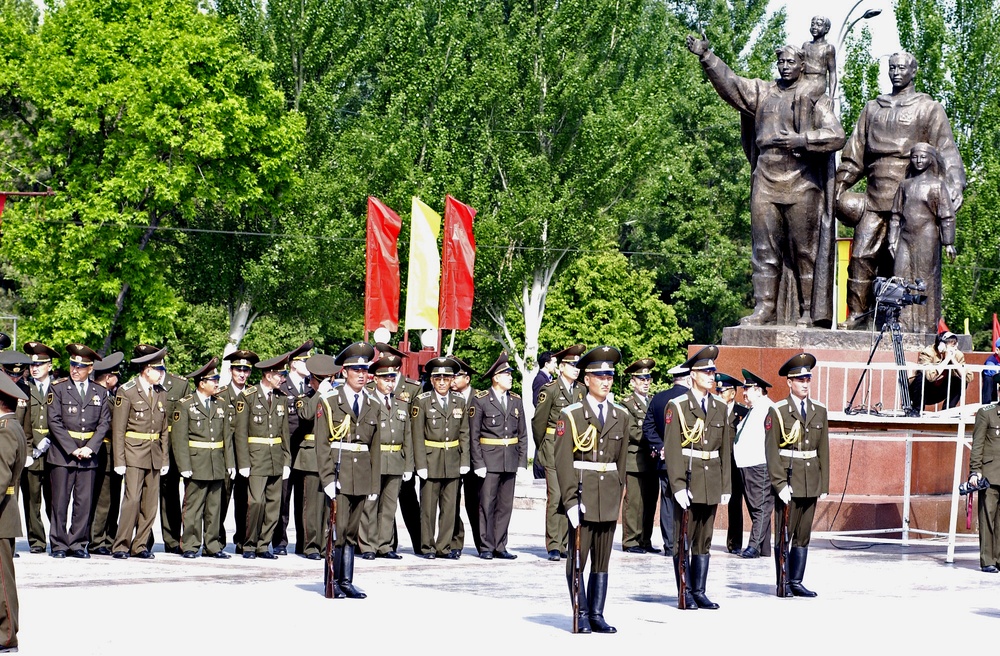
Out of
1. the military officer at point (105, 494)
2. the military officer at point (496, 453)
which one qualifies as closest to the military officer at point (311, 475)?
the military officer at point (496, 453)

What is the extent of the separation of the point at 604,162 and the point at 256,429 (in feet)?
86.3

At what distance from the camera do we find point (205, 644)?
10227 mm

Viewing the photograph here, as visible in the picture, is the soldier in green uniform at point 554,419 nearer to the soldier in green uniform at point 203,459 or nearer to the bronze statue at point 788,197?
the soldier in green uniform at point 203,459

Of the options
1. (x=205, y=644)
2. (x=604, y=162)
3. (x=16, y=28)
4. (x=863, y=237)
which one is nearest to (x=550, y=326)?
(x=604, y=162)

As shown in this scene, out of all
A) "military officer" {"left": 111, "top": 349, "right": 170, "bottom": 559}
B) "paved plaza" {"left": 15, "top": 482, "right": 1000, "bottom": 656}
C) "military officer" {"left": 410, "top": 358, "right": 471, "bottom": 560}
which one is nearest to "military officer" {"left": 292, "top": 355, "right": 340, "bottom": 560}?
"paved plaza" {"left": 15, "top": 482, "right": 1000, "bottom": 656}

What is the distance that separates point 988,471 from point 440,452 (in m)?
5.28

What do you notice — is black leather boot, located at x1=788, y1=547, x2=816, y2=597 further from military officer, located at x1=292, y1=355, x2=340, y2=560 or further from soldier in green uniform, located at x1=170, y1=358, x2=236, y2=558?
soldier in green uniform, located at x1=170, y1=358, x2=236, y2=558

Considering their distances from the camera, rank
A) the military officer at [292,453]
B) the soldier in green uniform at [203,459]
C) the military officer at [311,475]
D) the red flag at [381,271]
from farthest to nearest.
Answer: the red flag at [381,271]
the military officer at [292,453]
the soldier in green uniform at [203,459]
the military officer at [311,475]

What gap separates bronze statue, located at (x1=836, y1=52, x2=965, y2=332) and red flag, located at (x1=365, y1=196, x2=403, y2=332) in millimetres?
5885

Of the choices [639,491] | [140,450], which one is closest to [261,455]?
[140,450]

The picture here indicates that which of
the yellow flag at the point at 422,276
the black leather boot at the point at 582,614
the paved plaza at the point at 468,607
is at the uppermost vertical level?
the yellow flag at the point at 422,276

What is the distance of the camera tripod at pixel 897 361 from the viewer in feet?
55.3

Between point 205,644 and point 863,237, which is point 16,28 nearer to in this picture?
point 863,237

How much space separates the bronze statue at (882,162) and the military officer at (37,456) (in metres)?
9.04
